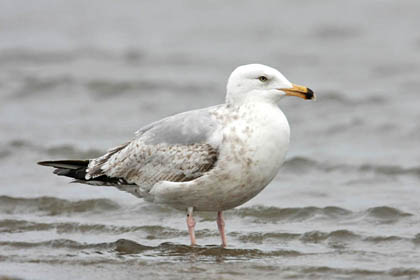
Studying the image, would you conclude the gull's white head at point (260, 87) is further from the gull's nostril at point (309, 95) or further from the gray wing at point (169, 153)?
the gray wing at point (169, 153)

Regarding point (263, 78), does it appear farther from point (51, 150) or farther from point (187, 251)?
point (51, 150)

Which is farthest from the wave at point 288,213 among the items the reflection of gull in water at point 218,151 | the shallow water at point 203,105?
the reflection of gull in water at point 218,151

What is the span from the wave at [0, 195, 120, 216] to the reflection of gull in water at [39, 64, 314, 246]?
1.82 metres

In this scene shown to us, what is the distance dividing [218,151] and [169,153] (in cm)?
61

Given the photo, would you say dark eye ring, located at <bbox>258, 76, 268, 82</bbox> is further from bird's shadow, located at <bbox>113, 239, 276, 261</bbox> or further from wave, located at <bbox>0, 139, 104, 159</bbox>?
wave, located at <bbox>0, 139, 104, 159</bbox>

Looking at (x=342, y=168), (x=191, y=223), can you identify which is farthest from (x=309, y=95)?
(x=342, y=168)

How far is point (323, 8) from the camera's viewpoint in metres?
22.4

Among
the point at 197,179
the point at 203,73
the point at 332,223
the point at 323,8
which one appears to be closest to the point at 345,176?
the point at 332,223

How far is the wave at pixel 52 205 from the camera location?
1036 centimetres

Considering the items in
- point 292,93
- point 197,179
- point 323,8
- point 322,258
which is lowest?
point 322,258

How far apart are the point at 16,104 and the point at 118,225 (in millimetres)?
7540

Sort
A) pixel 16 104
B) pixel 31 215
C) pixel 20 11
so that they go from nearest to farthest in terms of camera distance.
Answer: pixel 31 215
pixel 16 104
pixel 20 11

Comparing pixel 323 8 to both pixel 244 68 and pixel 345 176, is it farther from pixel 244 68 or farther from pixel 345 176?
pixel 244 68

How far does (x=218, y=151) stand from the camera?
7.88 meters
